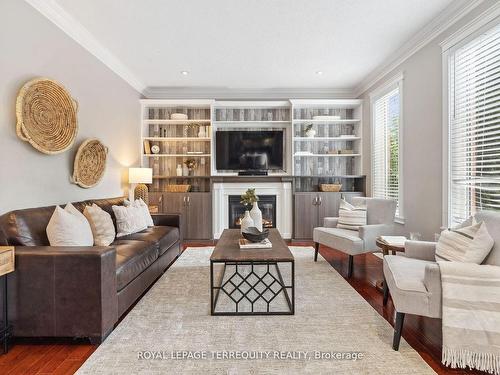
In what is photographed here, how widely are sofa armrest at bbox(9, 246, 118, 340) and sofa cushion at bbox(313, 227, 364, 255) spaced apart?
2530 millimetres

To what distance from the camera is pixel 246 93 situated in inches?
216

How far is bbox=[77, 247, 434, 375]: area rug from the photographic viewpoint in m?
1.72

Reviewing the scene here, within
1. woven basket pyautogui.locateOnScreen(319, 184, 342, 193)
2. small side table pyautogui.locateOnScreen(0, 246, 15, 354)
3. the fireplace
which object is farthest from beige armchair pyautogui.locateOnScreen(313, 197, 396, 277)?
small side table pyautogui.locateOnScreen(0, 246, 15, 354)

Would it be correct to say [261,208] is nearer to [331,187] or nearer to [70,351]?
[331,187]

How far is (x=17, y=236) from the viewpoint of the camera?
219cm

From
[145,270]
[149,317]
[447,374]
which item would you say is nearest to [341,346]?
[447,374]

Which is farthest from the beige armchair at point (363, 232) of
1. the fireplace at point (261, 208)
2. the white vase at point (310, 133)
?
the white vase at point (310, 133)

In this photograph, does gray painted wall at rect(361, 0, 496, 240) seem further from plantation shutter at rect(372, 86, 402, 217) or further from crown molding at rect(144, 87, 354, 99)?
crown molding at rect(144, 87, 354, 99)

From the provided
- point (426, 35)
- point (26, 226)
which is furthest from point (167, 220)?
point (426, 35)

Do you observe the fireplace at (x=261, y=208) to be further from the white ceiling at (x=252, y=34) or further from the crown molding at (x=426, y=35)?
the crown molding at (x=426, y=35)

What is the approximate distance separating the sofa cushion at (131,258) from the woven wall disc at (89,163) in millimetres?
844

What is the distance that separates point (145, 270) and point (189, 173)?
2910 mm

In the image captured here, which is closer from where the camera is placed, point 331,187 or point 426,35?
point 426,35

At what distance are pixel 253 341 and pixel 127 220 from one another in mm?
2194
